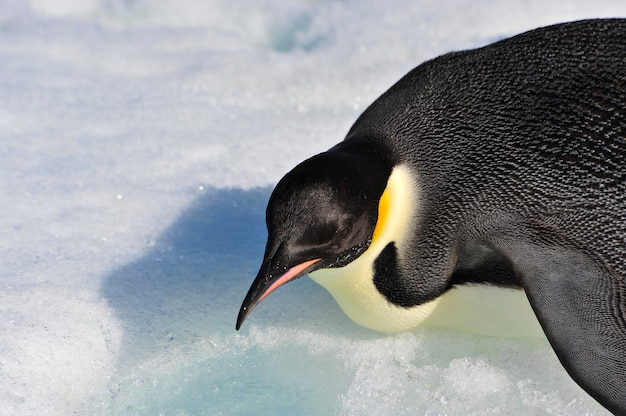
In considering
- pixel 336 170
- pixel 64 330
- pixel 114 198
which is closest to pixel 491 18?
pixel 114 198

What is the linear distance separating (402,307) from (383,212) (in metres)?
0.29

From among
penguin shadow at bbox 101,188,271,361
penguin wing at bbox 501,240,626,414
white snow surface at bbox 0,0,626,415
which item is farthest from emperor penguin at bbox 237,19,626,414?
penguin shadow at bbox 101,188,271,361

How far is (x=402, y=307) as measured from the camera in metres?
2.13

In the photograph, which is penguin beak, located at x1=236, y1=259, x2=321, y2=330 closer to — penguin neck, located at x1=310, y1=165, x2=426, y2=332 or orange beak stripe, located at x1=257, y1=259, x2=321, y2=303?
orange beak stripe, located at x1=257, y1=259, x2=321, y2=303

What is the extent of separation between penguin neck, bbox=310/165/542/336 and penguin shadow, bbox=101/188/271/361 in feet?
1.23

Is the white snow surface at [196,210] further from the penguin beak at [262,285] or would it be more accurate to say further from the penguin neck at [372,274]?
the penguin beak at [262,285]

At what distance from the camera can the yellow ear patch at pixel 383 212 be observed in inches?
78.1

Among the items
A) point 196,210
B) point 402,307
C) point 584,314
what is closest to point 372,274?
point 402,307

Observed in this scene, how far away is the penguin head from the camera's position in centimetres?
181

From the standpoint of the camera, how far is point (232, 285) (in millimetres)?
2449

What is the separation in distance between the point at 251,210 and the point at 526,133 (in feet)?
3.82

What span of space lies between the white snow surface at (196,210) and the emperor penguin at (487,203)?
0.19 metres

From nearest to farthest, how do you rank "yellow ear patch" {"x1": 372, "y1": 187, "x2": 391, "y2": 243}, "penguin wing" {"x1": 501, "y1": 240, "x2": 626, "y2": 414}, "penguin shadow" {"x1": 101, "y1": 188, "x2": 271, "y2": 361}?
"penguin wing" {"x1": 501, "y1": 240, "x2": 626, "y2": 414}
"yellow ear patch" {"x1": 372, "y1": 187, "x2": 391, "y2": 243}
"penguin shadow" {"x1": 101, "y1": 188, "x2": 271, "y2": 361}

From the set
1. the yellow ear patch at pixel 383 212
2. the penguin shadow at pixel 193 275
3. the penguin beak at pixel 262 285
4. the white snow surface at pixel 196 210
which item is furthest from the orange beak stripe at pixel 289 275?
the penguin shadow at pixel 193 275
